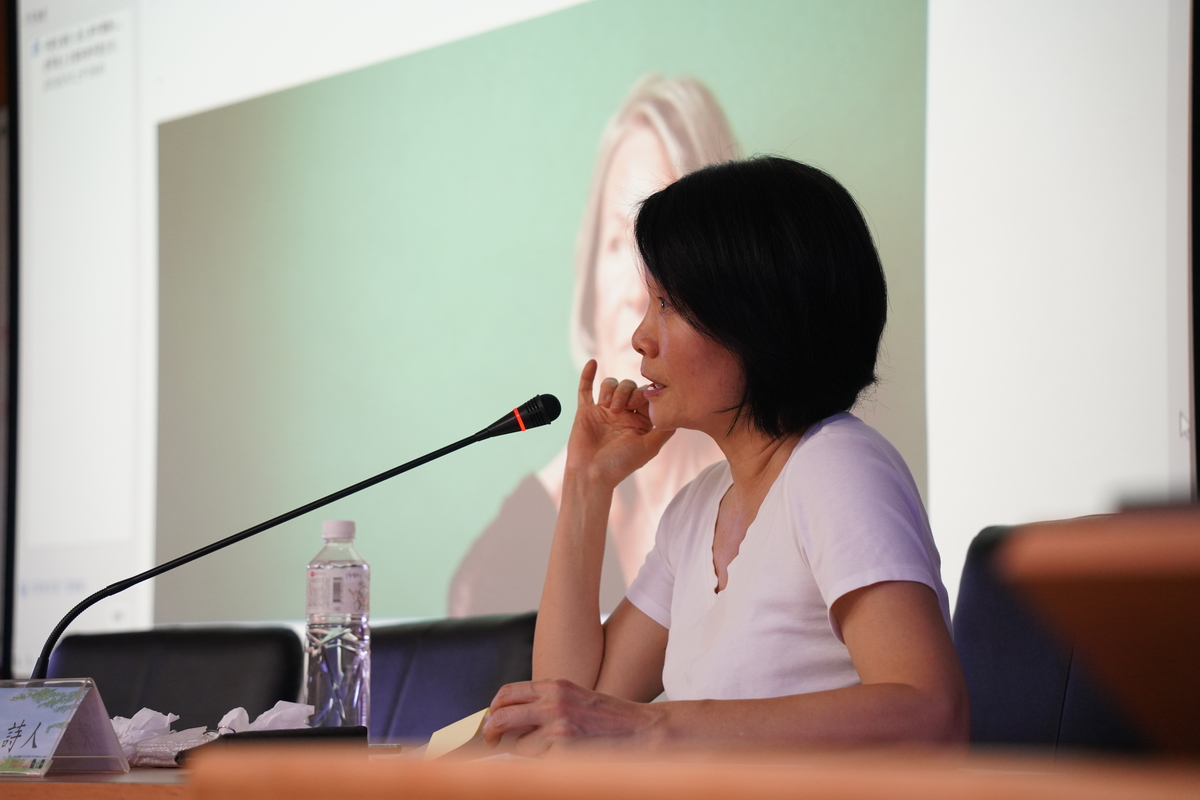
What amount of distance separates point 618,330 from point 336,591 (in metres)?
0.77

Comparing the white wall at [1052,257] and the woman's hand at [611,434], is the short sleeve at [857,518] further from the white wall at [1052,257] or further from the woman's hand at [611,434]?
the white wall at [1052,257]

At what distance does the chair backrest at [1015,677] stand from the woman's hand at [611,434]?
0.46m

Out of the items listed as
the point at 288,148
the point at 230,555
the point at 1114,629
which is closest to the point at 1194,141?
the point at 1114,629

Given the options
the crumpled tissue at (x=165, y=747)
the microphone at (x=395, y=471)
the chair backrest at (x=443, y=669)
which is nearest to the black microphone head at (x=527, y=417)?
the microphone at (x=395, y=471)

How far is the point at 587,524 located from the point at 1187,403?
0.88 meters

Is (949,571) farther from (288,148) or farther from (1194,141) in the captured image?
(288,148)

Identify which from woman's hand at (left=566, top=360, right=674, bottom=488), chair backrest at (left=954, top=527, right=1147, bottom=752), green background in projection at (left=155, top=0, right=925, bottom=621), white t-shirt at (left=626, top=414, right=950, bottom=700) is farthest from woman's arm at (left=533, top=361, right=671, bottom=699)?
green background in projection at (left=155, top=0, right=925, bottom=621)

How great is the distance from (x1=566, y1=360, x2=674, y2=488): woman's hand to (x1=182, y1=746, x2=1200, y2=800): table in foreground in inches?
50.0

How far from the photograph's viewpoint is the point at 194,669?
1.78m

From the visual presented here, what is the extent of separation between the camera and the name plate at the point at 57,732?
89 cm

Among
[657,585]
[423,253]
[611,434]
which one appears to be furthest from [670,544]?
[423,253]

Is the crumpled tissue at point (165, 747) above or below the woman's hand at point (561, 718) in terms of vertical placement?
below

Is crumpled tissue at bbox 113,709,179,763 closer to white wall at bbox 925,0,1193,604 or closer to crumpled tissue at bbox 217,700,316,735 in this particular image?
crumpled tissue at bbox 217,700,316,735

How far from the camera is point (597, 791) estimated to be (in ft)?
0.68
